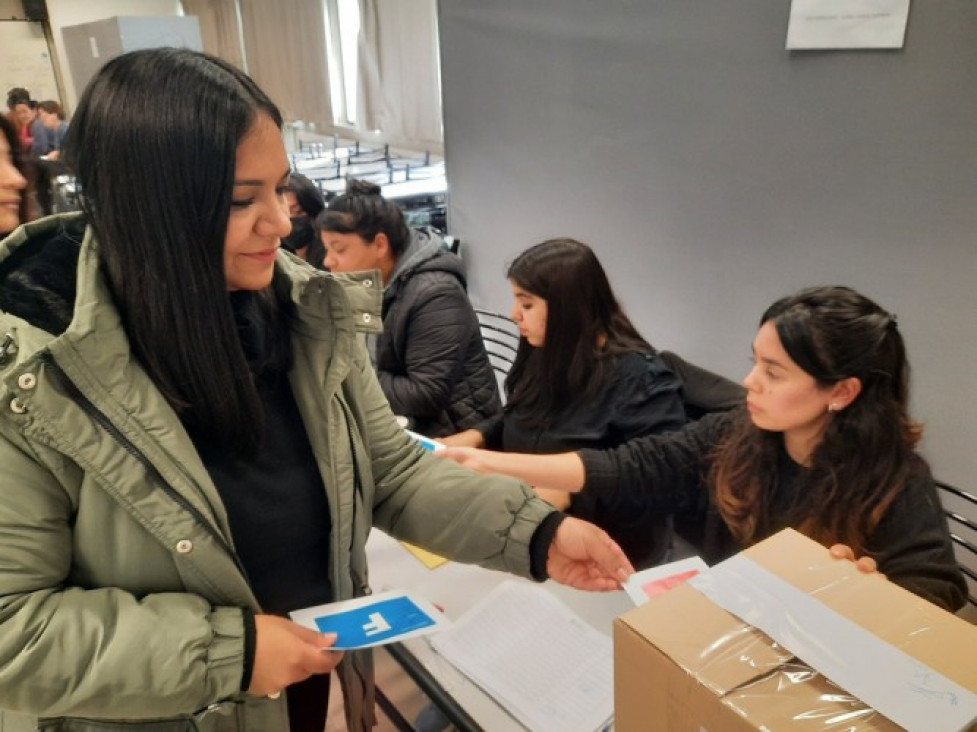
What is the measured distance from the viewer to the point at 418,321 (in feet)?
7.04

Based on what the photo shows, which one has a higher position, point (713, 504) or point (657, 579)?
point (657, 579)

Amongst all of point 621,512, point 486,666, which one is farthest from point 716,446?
point 486,666

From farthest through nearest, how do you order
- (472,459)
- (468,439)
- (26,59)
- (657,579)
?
(26,59) < (468,439) < (472,459) < (657,579)

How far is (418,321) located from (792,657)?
163 centimetres

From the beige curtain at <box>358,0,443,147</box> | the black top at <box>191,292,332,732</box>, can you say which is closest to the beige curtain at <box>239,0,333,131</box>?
the beige curtain at <box>358,0,443,147</box>

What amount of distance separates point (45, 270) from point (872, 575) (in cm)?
95

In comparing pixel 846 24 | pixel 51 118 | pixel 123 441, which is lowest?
pixel 51 118

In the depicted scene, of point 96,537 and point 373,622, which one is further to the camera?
point 373,622

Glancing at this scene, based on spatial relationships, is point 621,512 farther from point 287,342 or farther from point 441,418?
point 287,342

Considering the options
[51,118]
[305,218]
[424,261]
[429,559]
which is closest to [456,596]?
[429,559]

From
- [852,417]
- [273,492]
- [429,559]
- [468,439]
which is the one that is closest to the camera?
[273,492]

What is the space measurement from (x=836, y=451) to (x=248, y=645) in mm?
989

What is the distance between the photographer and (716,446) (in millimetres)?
1489

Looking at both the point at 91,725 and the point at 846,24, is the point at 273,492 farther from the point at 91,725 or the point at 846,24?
the point at 846,24
